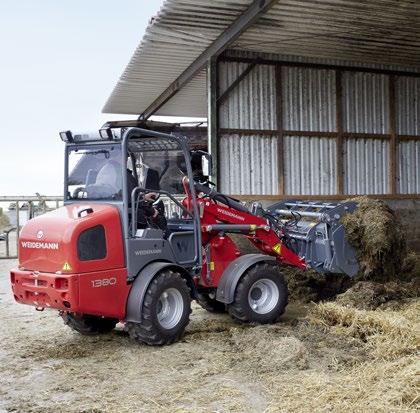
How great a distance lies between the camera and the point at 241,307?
7625 mm

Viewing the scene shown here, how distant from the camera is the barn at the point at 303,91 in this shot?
10.9 meters

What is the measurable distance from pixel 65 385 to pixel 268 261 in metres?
3.31

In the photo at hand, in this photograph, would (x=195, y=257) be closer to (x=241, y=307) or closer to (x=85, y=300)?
(x=241, y=307)

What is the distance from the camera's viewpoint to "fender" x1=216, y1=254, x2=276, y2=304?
7633 millimetres

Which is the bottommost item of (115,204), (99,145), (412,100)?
(115,204)

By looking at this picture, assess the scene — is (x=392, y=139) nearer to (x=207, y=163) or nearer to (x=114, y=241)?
(x=207, y=163)

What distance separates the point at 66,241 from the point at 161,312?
57.3 inches

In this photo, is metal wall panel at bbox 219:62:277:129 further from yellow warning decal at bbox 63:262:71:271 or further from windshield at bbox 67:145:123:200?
yellow warning decal at bbox 63:262:71:271

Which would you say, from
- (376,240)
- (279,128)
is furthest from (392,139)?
(376,240)

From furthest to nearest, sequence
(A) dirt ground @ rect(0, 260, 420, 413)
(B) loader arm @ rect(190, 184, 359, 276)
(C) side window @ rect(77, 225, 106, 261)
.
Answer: (B) loader arm @ rect(190, 184, 359, 276)
(C) side window @ rect(77, 225, 106, 261)
(A) dirt ground @ rect(0, 260, 420, 413)

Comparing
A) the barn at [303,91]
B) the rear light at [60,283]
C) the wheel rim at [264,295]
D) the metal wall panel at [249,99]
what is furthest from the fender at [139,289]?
the metal wall panel at [249,99]

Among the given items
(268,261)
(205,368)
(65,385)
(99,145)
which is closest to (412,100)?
(268,261)

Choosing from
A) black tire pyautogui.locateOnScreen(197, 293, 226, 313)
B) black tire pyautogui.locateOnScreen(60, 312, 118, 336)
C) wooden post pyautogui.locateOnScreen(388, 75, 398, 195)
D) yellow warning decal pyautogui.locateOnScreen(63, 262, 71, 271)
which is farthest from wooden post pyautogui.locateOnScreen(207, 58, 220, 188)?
yellow warning decal pyautogui.locateOnScreen(63, 262, 71, 271)

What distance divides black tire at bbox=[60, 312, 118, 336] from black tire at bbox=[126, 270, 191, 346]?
0.75 m
